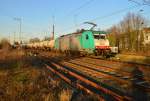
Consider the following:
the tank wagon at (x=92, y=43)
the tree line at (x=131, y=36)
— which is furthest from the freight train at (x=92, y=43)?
the tree line at (x=131, y=36)

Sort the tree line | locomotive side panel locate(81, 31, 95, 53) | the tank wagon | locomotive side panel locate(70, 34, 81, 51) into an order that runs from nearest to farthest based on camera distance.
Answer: the tank wagon → locomotive side panel locate(81, 31, 95, 53) → locomotive side panel locate(70, 34, 81, 51) → the tree line

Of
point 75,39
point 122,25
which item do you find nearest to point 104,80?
point 75,39

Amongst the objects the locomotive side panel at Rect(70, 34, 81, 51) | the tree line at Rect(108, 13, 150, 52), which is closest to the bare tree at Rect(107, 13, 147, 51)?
the tree line at Rect(108, 13, 150, 52)

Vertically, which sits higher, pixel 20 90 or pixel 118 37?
pixel 118 37

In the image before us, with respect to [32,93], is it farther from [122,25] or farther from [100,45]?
[122,25]

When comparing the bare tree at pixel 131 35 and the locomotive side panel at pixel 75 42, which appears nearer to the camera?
the locomotive side panel at pixel 75 42

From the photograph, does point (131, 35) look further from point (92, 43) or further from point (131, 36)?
point (92, 43)

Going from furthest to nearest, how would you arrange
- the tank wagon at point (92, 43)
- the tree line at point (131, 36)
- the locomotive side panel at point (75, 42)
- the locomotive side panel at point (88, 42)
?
the tree line at point (131, 36), the locomotive side panel at point (75, 42), the locomotive side panel at point (88, 42), the tank wagon at point (92, 43)

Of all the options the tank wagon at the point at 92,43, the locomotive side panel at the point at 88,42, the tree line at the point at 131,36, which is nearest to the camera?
the tank wagon at the point at 92,43

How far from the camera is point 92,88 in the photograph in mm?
10164

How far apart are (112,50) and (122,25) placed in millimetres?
41685

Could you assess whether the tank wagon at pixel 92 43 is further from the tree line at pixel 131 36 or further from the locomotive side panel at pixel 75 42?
the tree line at pixel 131 36

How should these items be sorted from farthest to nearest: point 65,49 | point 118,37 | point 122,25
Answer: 1. point 122,25
2. point 118,37
3. point 65,49

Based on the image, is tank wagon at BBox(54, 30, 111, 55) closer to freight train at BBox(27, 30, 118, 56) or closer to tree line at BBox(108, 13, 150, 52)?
freight train at BBox(27, 30, 118, 56)
